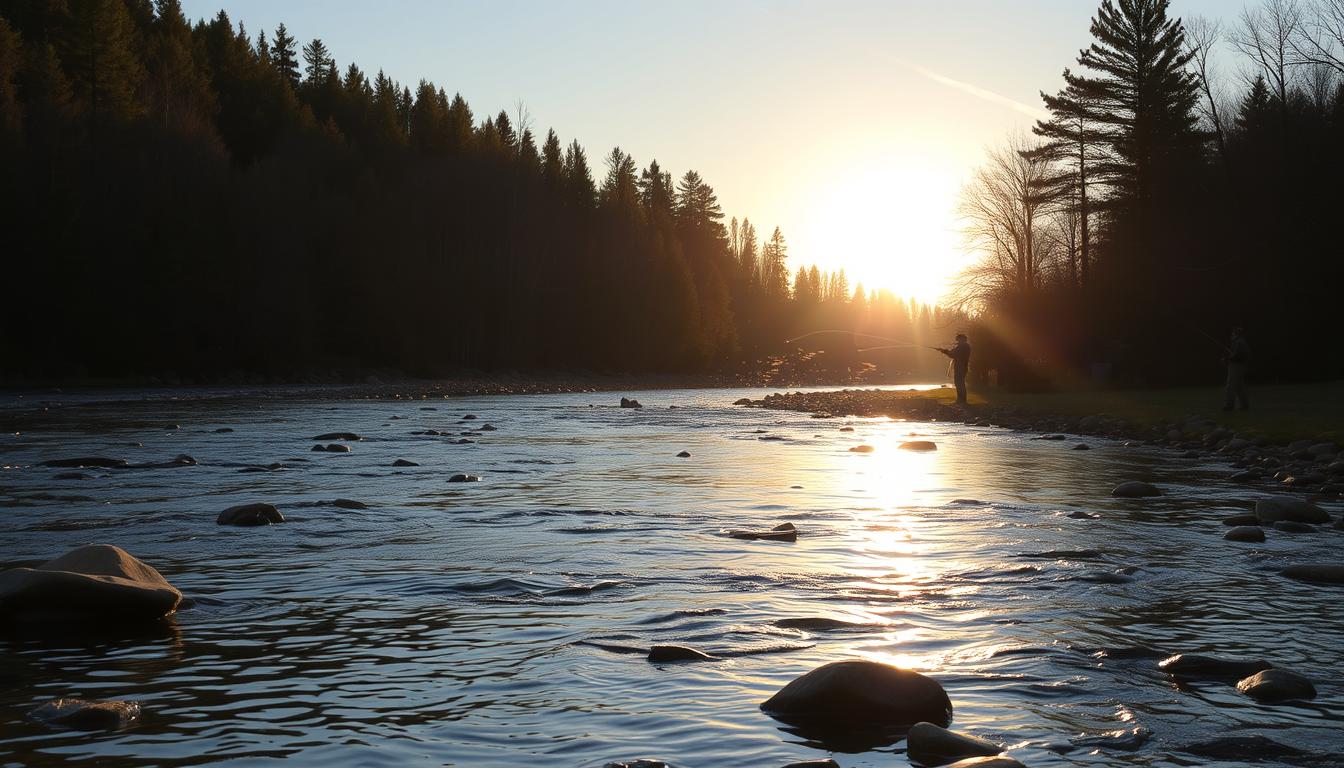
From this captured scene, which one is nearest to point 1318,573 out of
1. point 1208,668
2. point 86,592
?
point 1208,668

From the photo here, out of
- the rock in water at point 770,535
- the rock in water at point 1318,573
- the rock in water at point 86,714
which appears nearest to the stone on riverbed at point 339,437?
the rock in water at point 770,535

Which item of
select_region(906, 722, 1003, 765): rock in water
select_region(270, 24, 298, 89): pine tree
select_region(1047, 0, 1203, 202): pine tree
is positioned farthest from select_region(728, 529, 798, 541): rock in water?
select_region(270, 24, 298, 89): pine tree

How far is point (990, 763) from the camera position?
3.87 metres

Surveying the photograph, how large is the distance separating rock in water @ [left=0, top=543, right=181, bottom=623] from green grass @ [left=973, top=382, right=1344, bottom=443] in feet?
58.7

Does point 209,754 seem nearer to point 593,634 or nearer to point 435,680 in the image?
point 435,680

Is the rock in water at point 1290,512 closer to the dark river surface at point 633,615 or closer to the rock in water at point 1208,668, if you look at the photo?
the dark river surface at point 633,615

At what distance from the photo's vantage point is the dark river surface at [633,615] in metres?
4.52

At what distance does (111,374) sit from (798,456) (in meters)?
45.6

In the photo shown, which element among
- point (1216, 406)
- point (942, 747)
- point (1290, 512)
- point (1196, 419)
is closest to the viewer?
point (942, 747)

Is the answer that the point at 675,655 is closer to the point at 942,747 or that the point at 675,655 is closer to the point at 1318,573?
the point at 942,747

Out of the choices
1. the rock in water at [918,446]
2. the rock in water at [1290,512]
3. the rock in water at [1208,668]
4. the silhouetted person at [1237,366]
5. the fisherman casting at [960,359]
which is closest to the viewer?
the rock in water at [1208,668]

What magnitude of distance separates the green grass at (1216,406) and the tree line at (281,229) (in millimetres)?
41335

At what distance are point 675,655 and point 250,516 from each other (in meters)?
6.38

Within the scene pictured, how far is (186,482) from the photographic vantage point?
48.0ft
